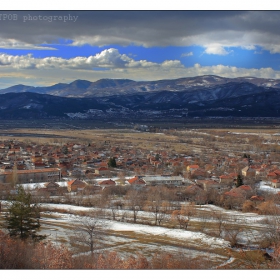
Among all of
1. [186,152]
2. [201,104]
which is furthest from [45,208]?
[201,104]

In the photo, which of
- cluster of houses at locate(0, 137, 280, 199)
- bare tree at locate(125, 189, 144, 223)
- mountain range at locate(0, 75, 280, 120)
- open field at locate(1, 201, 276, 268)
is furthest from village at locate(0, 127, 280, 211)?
mountain range at locate(0, 75, 280, 120)

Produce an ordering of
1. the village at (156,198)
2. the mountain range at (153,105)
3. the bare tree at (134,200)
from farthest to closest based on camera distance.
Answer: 1. the mountain range at (153,105)
2. the bare tree at (134,200)
3. the village at (156,198)

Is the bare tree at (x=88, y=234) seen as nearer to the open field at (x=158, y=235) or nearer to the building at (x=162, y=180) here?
the open field at (x=158, y=235)

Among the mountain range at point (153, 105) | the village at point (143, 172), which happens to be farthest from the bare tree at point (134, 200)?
the mountain range at point (153, 105)

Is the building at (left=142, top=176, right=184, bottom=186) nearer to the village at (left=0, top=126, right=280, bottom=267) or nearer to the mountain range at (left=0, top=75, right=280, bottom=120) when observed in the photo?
the village at (left=0, top=126, right=280, bottom=267)

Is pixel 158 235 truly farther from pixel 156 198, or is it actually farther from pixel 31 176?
pixel 31 176

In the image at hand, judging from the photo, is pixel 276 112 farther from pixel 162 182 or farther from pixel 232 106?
pixel 162 182

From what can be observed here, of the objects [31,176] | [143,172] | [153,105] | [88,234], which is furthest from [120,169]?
[153,105]

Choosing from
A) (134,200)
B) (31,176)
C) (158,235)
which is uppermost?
(31,176)

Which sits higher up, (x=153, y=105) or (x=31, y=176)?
(x=153, y=105)
